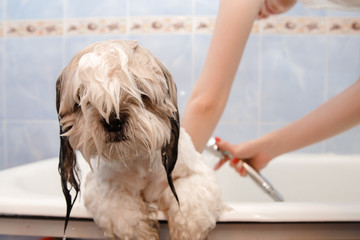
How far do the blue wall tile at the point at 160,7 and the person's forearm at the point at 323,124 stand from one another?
926mm

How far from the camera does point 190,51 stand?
73.1 inches

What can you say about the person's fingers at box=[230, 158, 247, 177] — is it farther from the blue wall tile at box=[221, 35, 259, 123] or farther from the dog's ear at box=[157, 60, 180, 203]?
the dog's ear at box=[157, 60, 180, 203]

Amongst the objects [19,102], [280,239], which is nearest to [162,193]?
[280,239]

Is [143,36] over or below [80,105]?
below

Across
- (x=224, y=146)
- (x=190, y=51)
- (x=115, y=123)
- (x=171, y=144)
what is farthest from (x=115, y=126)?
(x=190, y=51)

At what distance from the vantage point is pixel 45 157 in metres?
1.89

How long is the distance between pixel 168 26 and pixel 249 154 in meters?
0.90

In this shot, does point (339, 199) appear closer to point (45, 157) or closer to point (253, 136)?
point (253, 136)

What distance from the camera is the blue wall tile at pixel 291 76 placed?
6.08 ft

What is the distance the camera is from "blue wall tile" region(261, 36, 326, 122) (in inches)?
72.9

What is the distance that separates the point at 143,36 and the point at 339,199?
132cm

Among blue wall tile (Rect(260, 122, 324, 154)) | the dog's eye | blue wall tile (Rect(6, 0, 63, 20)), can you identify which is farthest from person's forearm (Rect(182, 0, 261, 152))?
blue wall tile (Rect(6, 0, 63, 20))

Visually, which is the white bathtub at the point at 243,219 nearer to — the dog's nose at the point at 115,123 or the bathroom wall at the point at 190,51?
the dog's nose at the point at 115,123

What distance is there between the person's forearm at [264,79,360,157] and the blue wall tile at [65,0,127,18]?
112 centimetres
